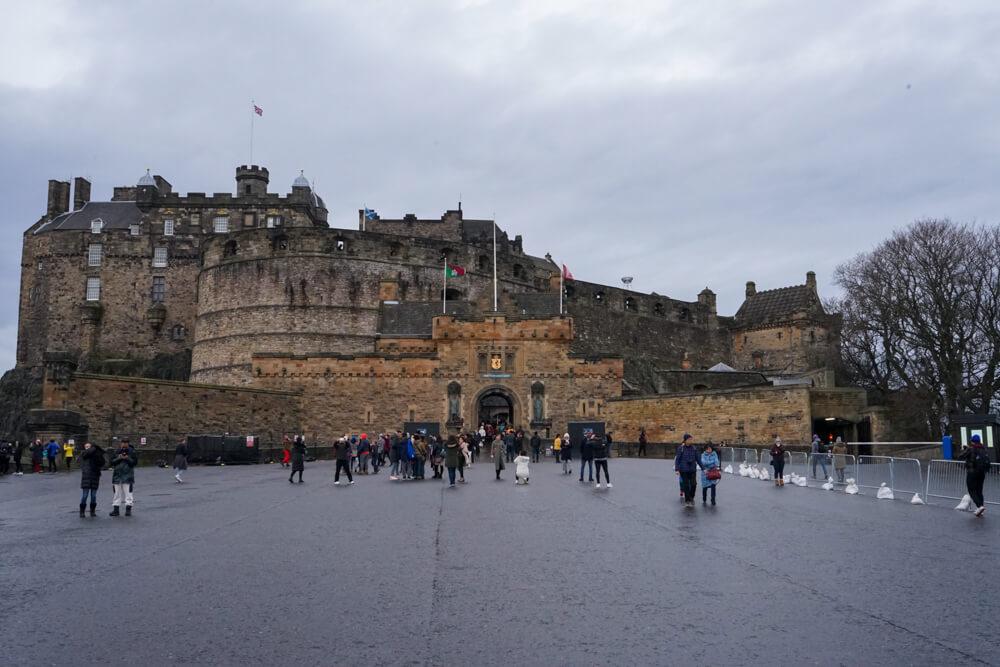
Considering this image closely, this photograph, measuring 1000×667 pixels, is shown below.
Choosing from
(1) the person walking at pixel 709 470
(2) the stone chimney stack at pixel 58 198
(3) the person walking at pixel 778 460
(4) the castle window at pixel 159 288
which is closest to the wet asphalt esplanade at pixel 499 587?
(1) the person walking at pixel 709 470

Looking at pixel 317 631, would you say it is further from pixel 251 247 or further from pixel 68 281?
pixel 68 281

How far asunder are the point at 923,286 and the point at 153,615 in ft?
114

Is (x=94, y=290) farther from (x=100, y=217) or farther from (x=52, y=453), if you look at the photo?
(x=52, y=453)

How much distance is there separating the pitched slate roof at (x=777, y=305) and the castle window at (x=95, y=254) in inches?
1699

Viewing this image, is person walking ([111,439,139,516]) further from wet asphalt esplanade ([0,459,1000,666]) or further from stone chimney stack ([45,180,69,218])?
stone chimney stack ([45,180,69,218])

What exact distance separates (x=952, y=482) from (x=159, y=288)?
4668 cm

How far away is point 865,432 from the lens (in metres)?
35.0

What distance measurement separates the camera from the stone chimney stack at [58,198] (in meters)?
56.3

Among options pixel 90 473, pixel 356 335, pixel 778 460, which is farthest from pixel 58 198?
pixel 778 460

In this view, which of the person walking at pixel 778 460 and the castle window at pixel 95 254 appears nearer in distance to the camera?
the person walking at pixel 778 460

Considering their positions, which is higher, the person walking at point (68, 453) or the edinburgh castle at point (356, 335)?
the edinburgh castle at point (356, 335)

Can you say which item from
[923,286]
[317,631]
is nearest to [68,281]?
[923,286]

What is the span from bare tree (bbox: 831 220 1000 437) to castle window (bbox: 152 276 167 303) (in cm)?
3793

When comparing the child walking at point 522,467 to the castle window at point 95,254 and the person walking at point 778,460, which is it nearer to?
the person walking at point 778,460
